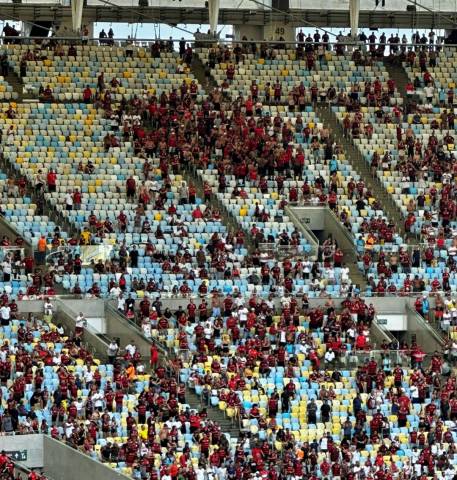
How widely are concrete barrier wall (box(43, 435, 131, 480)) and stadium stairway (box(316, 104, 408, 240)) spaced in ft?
53.9

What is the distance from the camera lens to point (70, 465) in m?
46.0

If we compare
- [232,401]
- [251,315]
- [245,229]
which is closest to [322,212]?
[245,229]

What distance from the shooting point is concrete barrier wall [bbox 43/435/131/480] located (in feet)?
148

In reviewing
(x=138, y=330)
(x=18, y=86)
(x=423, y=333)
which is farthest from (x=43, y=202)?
(x=423, y=333)

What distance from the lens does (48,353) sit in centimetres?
4891

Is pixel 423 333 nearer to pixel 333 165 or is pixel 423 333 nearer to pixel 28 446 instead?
pixel 333 165

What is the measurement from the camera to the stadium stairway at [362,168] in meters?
59.9

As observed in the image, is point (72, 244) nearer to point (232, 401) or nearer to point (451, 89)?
point (232, 401)

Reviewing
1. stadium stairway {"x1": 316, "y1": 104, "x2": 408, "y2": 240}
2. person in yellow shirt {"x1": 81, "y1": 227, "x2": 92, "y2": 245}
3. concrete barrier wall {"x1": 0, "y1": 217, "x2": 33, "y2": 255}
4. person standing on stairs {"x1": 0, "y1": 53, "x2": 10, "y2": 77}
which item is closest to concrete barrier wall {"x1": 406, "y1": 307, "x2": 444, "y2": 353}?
stadium stairway {"x1": 316, "y1": 104, "x2": 408, "y2": 240}

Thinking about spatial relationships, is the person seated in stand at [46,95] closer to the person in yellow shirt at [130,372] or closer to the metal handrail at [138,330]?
the metal handrail at [138,330]

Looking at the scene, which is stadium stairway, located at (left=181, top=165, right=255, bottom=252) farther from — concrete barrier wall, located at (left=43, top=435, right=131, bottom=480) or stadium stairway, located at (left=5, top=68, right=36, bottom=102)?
concrete barrier wall, located at (left=43, top=435, right=131, bottom=480)

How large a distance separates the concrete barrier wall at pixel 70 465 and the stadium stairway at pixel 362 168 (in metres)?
16.4

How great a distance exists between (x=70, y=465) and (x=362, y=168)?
1992 cm

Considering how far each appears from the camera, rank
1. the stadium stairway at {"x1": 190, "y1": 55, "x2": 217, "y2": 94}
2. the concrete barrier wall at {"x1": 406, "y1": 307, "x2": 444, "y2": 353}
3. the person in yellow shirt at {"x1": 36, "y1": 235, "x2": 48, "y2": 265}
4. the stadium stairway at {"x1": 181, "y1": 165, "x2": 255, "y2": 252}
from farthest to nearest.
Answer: the stadium stairway at {"x1": 190, "y1": 55, "x2": 217, "y2": 94}, the stadium stairway at {"x1": 181, "y1": 165, "x2": 255, "y2": 252}, the person in yellow shirt at {"x1": 36, "y1": 235, "x2": 48, "y2": 265}, the concrete barrier wall at {"x1": 406, "y1": 307, "x2": 444, "y2": 353}
